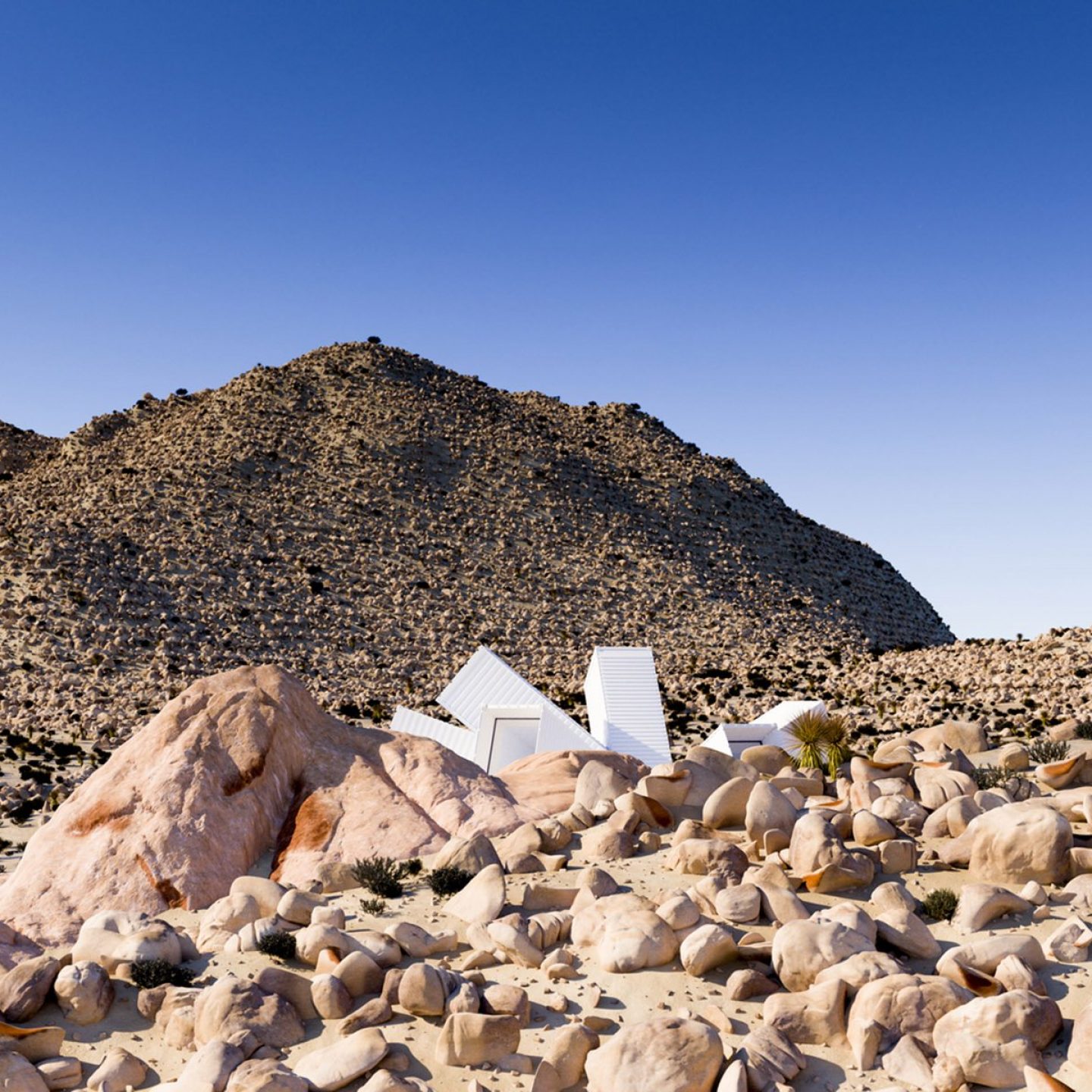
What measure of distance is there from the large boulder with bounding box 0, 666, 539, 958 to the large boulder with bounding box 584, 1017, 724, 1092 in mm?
5413

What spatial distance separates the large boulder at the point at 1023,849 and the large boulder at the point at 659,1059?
457cm

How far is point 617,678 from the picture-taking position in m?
29.7

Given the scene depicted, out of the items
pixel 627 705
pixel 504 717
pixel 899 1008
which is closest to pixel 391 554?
pixel 627 705

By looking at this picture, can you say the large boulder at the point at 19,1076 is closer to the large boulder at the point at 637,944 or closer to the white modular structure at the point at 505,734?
the large boulder at the point at 637,944

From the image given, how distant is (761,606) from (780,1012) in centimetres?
6223

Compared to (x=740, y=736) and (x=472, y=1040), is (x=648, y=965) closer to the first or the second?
(x=472, y=1040)

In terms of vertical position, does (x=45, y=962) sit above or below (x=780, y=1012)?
below

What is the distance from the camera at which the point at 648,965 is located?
10.6 m

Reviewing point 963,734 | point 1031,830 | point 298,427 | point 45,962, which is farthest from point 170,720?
point 298,427

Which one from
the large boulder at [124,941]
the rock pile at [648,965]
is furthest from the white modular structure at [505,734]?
the large boulder at [124,941]

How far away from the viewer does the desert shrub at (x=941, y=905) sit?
36.9ft

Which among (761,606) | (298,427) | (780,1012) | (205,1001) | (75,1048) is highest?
(298,427)

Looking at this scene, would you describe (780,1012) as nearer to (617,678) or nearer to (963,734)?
(963,734)

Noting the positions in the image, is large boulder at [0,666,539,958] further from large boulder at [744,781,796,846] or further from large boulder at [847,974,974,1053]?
large boulder at [847,974,974,1053]
